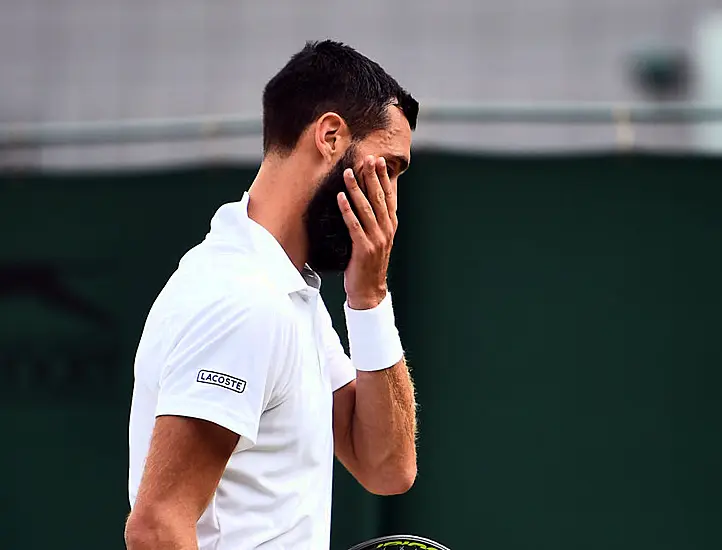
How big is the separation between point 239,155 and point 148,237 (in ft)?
1.60

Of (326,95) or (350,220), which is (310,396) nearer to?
(350,220)

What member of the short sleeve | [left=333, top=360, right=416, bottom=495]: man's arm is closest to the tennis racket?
[left=333, top=360, right=416, bottom=495]: man's arm

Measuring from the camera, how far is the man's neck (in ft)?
7.92

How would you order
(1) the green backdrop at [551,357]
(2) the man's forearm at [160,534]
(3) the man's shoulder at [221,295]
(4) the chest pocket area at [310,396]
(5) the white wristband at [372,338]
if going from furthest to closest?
(1) the green backdrop at [551,357], (5) the white wristband at [372,338], (4) the chest pocket area at [310,396], (3) the man's shoulder at [221,295], (2) the man's forearm at [160,534]

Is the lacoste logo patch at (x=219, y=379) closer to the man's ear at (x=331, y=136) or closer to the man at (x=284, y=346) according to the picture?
the man at (x=284, y=346)

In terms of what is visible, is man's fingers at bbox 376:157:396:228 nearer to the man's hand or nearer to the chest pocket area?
the man's hand

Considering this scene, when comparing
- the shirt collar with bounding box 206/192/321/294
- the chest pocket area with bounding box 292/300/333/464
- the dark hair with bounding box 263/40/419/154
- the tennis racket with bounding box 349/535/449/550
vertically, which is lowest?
the tennis racket with bounding box 349/535/449/550

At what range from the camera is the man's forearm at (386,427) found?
260cm

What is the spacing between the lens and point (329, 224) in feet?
7.93

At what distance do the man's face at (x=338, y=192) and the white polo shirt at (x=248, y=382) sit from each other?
0.28 feet

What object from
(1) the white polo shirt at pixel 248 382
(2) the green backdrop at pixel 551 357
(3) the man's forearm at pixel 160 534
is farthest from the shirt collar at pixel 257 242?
(2) the green backdrop at pixel 551 357

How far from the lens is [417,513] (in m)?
4.24

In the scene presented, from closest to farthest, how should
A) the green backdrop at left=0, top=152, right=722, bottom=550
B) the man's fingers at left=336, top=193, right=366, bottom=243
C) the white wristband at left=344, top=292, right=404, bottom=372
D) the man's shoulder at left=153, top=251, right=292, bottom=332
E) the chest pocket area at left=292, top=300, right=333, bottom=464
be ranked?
the man's shoulder at left=153, top=251, right=292, bottom=332
the chest pocket area at left=292, top=300, right=333, bottom=464
the man's fingers at left=336, top=193, right=366, bottom=243
the white wristband at left=344, top=292, right=404, bottom=372
the green backdrop at left=0, top=152, right=722, bottom=550

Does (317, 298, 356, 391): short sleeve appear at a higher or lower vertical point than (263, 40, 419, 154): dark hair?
lower
